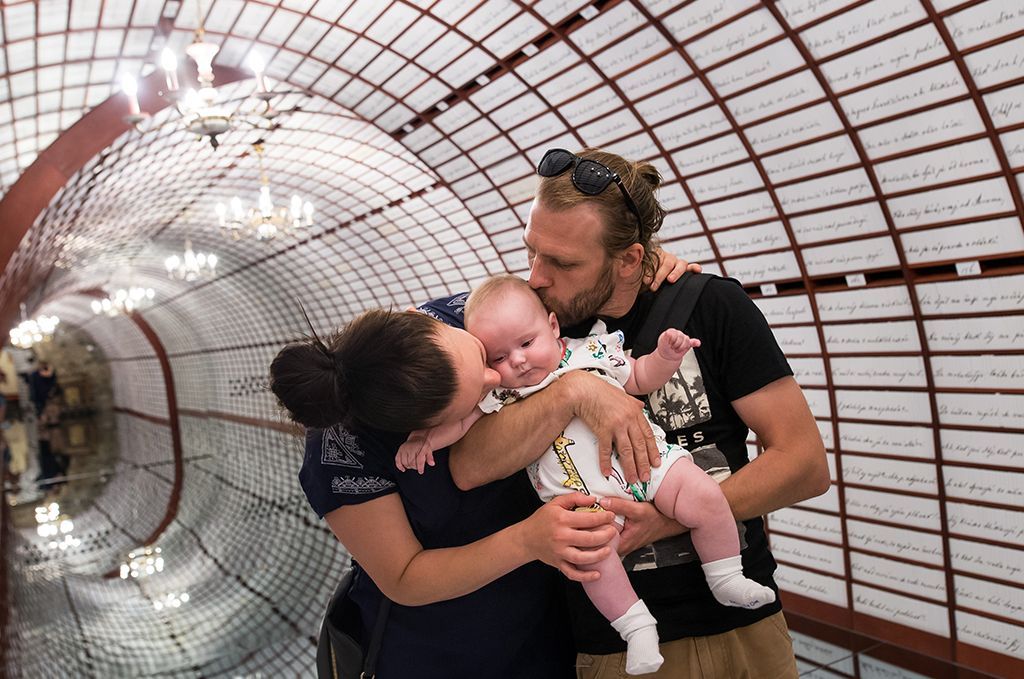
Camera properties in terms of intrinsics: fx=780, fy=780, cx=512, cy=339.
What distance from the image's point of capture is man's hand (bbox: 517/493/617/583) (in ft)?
6.75

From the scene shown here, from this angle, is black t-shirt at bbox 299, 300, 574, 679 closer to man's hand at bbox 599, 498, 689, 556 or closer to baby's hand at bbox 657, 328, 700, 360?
man's hand at bbox 599, 498, 689, 556

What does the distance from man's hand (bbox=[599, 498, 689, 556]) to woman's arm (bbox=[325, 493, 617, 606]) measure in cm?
13

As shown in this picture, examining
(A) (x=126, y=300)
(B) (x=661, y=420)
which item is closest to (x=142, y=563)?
(B) (x=661, y=420)

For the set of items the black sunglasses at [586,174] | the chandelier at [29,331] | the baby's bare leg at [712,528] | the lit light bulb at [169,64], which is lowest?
the baby's bare leg at [712,528]

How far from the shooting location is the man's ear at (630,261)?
2.61 m

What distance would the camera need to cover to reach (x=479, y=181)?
41.1 ft

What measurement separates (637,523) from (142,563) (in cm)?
978

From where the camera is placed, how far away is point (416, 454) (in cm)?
219

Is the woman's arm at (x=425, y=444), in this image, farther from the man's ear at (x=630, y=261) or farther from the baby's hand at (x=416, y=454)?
the man's ear at (x=630, y=261)

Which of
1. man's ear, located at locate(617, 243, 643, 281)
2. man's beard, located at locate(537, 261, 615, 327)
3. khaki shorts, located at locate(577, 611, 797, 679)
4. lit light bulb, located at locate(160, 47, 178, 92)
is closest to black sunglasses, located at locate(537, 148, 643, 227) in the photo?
man's ear, located at locate(617, 243, 643, 281)

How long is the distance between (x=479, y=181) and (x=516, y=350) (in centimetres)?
1036

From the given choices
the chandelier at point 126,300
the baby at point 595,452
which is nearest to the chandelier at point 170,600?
the baby at point 595,452

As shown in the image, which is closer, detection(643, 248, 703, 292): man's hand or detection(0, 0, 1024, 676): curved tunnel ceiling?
detection(643, 248, 703, 292): man's hand

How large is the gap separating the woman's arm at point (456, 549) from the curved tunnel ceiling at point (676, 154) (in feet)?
16.3
